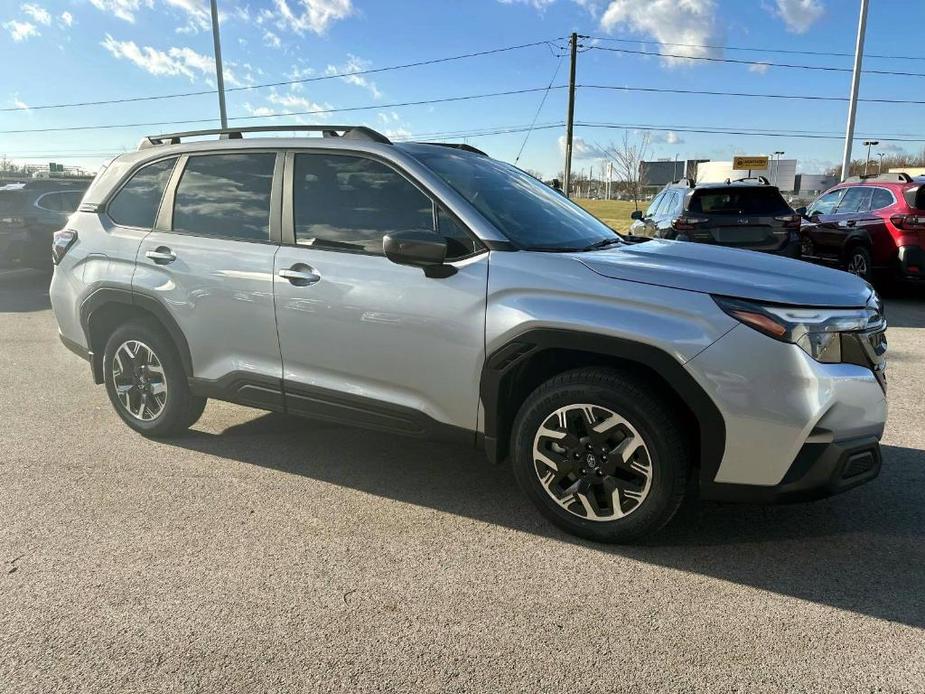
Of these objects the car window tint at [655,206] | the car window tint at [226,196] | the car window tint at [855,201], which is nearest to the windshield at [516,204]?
the car window tint at [226,196]

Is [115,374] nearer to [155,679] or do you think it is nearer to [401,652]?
[155,679]

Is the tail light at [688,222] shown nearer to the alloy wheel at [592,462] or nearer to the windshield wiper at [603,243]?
the windshield wiper at [603,243]

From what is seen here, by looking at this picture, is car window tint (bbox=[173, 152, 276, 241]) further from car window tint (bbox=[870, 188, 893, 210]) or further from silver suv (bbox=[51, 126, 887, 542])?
car window tint (bbox=[870, 188, 893, 210])

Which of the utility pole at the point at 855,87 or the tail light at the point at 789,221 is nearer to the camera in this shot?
the tail light at the point at 789,221

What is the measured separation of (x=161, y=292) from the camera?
4.16 meters

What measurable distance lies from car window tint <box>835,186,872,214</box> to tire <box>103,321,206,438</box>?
9.90 meters

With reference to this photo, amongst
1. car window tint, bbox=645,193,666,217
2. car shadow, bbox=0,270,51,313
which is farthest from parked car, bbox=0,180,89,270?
car window tint, bbox=645,193,666,217

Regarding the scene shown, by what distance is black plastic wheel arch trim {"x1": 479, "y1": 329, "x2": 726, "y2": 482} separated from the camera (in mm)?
2797

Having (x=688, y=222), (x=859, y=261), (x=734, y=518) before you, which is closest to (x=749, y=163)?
(x=859, y=261)

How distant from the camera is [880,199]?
992cm

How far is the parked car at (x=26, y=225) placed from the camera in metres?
11.8

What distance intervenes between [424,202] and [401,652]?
80.4 inches

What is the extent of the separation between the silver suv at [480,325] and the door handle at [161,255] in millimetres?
10

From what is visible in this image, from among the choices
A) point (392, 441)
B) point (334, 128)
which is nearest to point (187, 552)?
point (392, 441)
